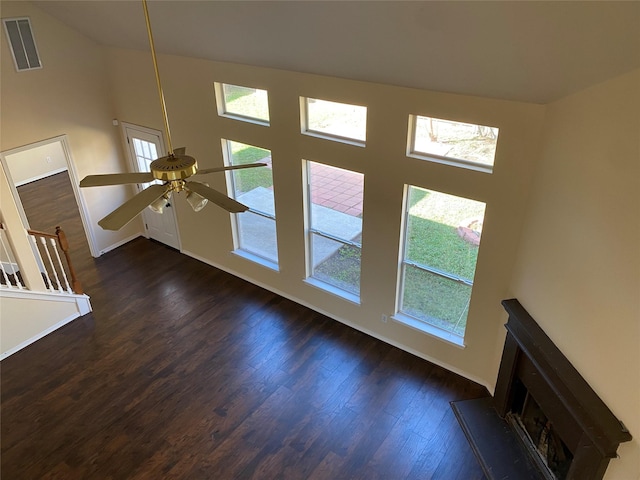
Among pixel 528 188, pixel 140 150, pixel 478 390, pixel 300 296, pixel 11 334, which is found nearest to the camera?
pixel 528 188

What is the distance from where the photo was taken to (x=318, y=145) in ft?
17.0

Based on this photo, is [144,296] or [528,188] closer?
[528,188]

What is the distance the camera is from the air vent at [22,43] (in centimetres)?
567

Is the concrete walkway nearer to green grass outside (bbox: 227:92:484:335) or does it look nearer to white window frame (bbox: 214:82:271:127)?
green grass outside (bbox: 227:92:484:335)

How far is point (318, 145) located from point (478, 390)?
10.4 feet

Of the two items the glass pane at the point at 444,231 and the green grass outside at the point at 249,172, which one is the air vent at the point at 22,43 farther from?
the glass pane at the point at 444,231

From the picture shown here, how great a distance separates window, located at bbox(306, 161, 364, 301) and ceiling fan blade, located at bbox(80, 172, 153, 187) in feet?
9.35

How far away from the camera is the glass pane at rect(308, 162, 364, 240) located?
534cm

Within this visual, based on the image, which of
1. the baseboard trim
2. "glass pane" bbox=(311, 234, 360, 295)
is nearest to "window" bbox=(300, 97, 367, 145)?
"glass pane" bbox=(311, 234, 360, 295)

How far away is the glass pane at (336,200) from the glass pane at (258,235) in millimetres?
836

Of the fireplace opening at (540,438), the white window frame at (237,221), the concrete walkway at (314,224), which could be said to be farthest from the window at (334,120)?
the fireplace opening at (540,438)

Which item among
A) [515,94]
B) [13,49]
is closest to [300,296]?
[515,94]

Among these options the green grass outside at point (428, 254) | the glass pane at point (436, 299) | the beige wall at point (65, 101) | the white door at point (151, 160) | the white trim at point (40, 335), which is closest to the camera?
the green grass outside at point (428, 254)

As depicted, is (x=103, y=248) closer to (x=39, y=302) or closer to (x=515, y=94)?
(x=39, y=302)
